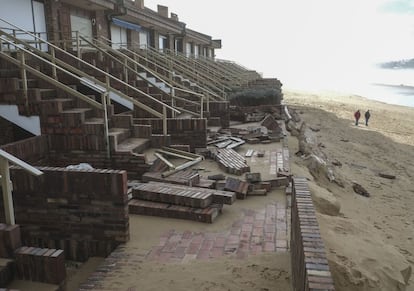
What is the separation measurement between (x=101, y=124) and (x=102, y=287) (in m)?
4.07

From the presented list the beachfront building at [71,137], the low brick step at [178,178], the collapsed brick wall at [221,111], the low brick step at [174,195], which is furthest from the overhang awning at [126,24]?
the low brick step at [174,195]

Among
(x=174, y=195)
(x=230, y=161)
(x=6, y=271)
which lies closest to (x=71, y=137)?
(x=174, y=195)

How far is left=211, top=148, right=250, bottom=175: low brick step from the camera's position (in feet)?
25.2

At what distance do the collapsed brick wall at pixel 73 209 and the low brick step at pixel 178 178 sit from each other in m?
1.87

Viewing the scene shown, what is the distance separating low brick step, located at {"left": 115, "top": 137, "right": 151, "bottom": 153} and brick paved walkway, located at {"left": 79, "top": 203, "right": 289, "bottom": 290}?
10.1 ft

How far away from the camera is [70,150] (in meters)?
7.52

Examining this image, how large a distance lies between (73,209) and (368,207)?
711cm

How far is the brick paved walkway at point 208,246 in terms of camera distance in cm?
432

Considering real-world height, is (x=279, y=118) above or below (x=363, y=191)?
above

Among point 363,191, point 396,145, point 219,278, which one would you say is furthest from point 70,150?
point 396,145

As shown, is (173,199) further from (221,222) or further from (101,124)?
(101,124)

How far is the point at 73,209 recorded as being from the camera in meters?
4.81

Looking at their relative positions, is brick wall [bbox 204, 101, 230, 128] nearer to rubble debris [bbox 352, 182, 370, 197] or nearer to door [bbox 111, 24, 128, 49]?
rubble debris [bbox 352, 182, 370, 197]

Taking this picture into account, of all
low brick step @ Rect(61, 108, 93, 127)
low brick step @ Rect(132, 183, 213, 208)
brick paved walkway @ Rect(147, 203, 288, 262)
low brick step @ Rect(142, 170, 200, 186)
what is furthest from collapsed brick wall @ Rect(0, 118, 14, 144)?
brick paved walkway @ Rect(147, 203, 288, 262)
